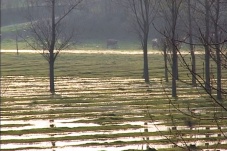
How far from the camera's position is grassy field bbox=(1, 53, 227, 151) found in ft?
71.5

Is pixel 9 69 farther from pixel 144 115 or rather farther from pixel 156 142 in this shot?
pixel 156 142

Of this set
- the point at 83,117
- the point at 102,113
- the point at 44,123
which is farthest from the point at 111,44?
the point at 44,123

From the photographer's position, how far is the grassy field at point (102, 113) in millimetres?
21797

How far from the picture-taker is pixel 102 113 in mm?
29422

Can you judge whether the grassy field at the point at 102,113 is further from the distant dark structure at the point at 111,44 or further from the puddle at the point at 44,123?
the distant dark structure at the point at 111,44

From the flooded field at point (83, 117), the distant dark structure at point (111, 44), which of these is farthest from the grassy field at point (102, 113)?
the distant dark structure at point (111, 44)

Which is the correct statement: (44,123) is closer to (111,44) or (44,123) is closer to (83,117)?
(83,117)

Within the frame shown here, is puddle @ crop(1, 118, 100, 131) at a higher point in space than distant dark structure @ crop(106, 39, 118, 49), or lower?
lower

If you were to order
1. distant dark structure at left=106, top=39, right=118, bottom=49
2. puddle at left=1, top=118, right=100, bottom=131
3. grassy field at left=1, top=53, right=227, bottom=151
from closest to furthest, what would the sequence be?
1. grassy field at left=1, top=53, right=227, bottom=151
2. puddle at left=1, top=118, right=100, bottom=131
3. distant dark structure at left=106, top=39, right=118, bottom=49

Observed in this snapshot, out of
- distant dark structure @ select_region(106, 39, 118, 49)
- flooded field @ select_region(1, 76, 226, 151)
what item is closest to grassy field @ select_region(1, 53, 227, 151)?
flooded field @ select_region(1, 76, 226, 151)

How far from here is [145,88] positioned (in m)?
41.5

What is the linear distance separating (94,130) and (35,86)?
64.8 ft

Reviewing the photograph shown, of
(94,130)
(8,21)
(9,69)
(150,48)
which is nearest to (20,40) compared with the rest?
(8,21)

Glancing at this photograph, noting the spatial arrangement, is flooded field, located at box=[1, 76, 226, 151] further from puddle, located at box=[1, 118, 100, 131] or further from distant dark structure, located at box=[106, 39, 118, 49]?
distant dark structure, located at box=[106, 39, 118, 49]
